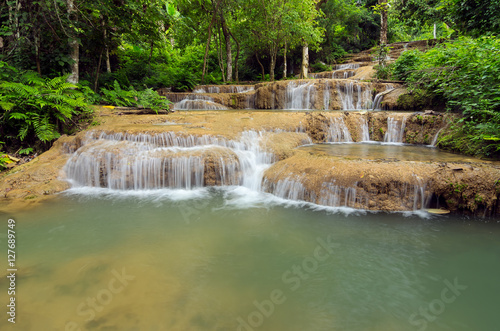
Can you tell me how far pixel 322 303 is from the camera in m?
2.64

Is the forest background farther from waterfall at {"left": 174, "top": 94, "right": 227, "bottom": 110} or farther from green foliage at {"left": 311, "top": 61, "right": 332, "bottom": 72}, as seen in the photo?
green foliage at {"left": 311, "top": 61, "right": 332, "bottom": 72}

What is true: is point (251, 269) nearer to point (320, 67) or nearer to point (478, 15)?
point (478, 15)

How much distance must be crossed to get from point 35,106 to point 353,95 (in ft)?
35.4

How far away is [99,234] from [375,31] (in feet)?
84.1

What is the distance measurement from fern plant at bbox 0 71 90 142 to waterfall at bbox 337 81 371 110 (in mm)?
9470

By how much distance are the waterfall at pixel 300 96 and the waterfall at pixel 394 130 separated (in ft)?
13.6

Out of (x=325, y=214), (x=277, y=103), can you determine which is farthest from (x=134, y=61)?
(x=325, y=214)

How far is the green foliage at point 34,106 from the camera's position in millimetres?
6620

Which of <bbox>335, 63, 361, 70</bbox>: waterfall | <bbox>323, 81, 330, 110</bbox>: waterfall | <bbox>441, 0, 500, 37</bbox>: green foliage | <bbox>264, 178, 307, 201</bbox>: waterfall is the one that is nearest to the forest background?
<bbox>441, 0, 500, 37</bbox>: green foliage

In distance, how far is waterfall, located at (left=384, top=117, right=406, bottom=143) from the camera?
7551 mm

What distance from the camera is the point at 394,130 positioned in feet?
25.2

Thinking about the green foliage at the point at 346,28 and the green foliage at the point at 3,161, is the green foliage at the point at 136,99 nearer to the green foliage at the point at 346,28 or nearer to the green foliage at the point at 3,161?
the green foliage at the point at 3,161

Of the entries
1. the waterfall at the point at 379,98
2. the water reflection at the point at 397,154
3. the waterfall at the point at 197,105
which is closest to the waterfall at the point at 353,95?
the waterfall at the point at 379,98

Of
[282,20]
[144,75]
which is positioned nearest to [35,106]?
[144,75]
